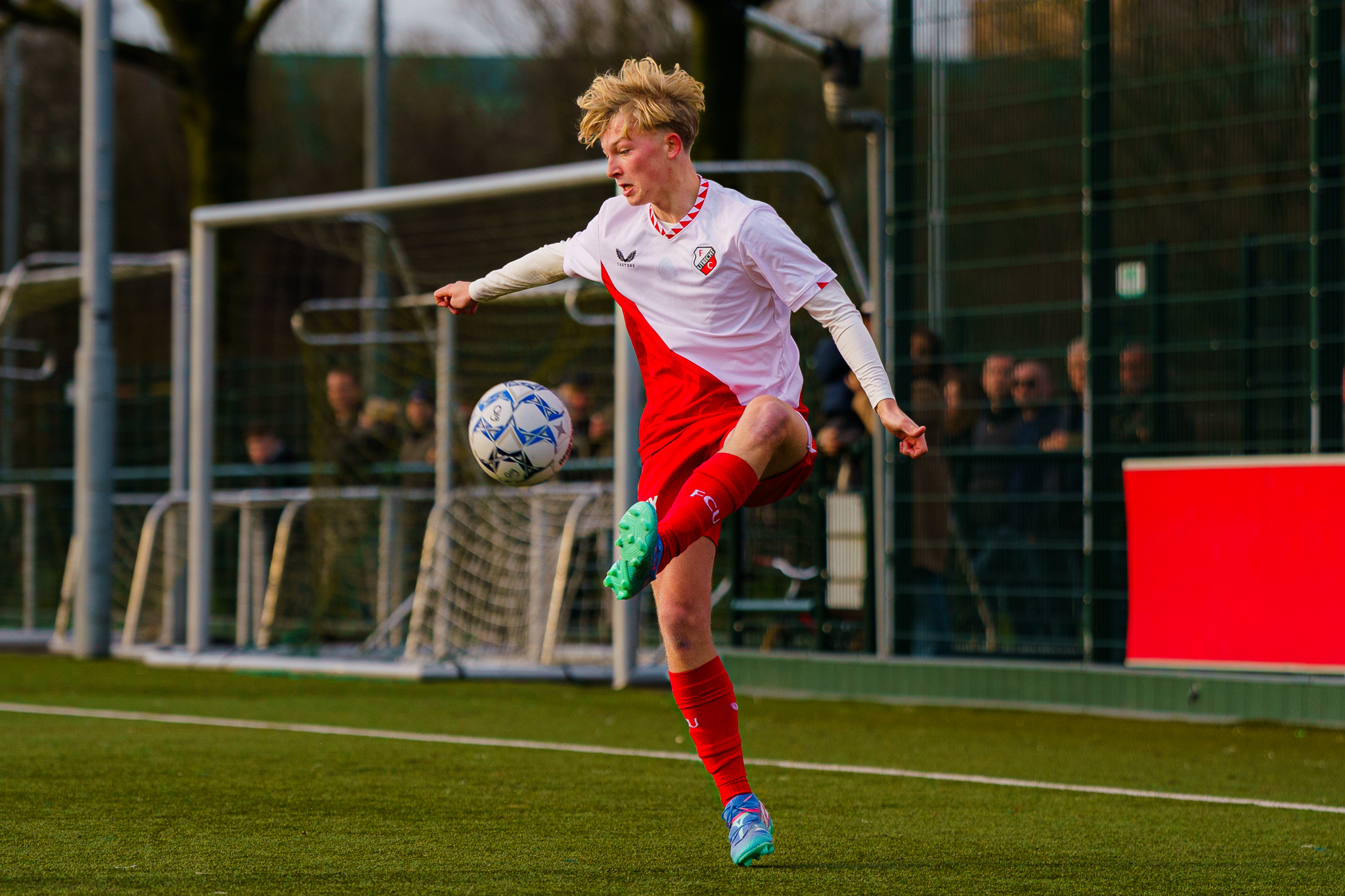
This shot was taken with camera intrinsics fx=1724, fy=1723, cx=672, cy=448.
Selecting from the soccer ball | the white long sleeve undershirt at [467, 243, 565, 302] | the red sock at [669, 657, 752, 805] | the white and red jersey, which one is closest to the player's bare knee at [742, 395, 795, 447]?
the white and red jersey

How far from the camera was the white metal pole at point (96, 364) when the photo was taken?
12625 millimetres

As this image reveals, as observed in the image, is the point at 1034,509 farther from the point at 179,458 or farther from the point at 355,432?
the point at 179,458

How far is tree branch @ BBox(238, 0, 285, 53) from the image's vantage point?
18359 mm

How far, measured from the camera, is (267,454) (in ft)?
45.2

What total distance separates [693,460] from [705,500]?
351mm

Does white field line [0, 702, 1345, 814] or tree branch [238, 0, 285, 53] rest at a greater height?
tree branch [238, 0, 285, 53]

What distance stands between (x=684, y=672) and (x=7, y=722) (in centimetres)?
458

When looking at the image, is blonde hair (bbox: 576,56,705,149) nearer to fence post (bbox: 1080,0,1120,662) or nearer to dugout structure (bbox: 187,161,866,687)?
fence post (bbox: 1080,0,1120,662)

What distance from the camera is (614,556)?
11.2 m

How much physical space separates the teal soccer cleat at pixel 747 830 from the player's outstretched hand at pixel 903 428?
1.02 m

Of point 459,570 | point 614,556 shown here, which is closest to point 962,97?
point 614,556

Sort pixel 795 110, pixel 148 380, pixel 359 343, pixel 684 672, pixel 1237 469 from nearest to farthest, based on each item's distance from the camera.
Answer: pixel 684 672, pixel 1237 469, pixel 359 343, pixel 148 380, pixel 795 110

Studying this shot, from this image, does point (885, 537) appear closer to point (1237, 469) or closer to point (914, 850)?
point (1237, 469)

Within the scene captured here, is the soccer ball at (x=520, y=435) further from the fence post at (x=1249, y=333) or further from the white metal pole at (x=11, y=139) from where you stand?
the white metal pole at (x=11, y=139)
